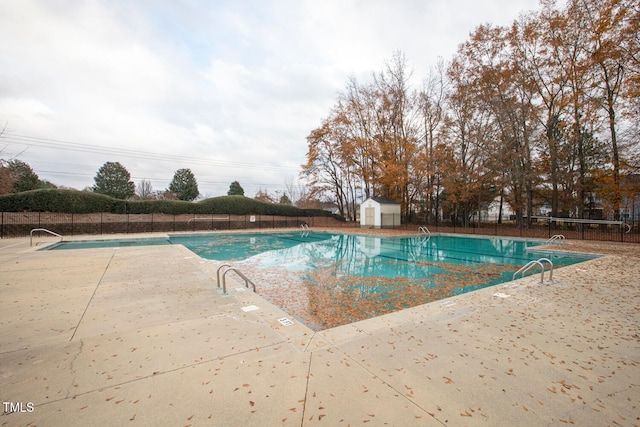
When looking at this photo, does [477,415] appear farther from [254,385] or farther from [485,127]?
[485,127]

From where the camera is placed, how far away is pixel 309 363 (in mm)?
2566

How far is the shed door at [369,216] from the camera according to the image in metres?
23.7

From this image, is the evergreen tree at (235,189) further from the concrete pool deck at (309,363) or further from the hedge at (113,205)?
the concrete pool deck at (309,363)

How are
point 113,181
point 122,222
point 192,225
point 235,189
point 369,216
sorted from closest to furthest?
point 122,222 < point 192,225 < point 369,216 < point 113,181 < point 235,189

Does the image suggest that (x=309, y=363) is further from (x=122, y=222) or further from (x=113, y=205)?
(x=113, y=205)

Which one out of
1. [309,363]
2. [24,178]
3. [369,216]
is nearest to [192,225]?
[369,216]

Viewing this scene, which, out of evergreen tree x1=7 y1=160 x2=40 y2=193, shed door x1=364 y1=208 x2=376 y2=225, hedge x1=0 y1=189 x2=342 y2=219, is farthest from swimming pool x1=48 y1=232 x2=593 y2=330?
evergreen tree x1=7 y1=160 x2=40 y2=193

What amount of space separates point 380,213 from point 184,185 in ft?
80.0

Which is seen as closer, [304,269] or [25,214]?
[304,269]

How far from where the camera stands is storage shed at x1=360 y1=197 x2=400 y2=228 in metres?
23.3

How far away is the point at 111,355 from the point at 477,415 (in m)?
3.36

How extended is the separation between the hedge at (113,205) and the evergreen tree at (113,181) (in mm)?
14843

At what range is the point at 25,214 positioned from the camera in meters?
17.0

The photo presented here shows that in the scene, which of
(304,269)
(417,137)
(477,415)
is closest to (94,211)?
(304,269)
